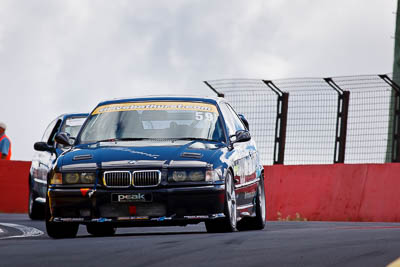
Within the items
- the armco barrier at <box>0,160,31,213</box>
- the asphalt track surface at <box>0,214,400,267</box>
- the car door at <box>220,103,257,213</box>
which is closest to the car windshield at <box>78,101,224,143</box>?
the car door at <box>220,103,257,213</box>

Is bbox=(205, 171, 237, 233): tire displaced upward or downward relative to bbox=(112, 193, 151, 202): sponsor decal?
downward

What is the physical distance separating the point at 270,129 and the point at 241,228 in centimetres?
585

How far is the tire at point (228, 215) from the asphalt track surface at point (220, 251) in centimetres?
60

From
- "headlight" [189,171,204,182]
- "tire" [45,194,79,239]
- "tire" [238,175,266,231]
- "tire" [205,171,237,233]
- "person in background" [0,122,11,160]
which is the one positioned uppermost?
"headlight" [189,171,204,182]

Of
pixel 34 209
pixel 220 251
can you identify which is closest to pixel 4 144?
pixel 34 209

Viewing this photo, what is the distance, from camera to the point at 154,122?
475 inches

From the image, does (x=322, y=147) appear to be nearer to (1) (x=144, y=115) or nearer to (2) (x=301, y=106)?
(2) (x=301, y=106)

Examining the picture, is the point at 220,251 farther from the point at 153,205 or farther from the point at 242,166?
the point at 242,166

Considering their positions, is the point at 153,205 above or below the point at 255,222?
above

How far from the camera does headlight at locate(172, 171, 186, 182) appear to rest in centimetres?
1085

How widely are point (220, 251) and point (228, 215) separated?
2.55m

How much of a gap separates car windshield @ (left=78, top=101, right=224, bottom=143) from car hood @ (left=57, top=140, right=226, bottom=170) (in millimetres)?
347

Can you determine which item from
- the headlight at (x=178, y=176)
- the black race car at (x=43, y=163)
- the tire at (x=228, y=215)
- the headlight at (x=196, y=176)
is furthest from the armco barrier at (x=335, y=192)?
the headlight at (x=178, y=176)

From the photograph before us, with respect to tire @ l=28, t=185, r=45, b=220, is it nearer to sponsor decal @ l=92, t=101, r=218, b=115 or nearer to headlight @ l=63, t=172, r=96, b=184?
sponsor decal @ l=92, t=101, r=218, b=115
